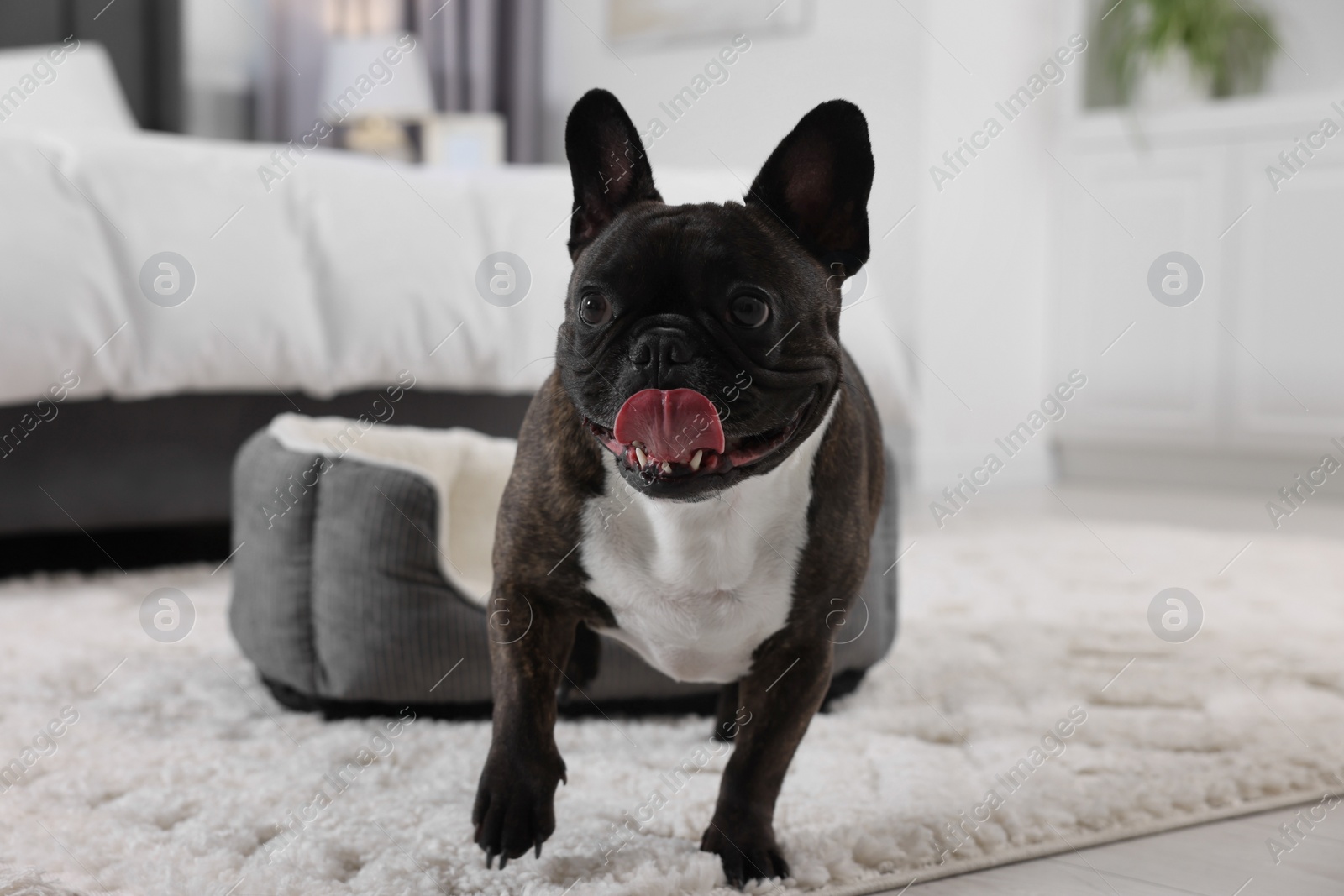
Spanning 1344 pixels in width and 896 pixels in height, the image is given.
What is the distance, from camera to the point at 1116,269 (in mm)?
4516

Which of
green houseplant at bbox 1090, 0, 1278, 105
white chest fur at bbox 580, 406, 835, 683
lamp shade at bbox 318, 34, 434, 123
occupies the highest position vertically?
green houseplant at bbox 1090, 0, 1278, 105

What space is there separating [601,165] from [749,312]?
0.18 meters

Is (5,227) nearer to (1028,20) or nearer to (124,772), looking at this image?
(124,772)

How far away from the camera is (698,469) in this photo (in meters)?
0.78

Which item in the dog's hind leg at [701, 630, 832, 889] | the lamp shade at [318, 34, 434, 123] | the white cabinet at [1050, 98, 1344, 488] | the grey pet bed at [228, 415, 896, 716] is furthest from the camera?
the lamp shade at [318, 34, 434, 123]

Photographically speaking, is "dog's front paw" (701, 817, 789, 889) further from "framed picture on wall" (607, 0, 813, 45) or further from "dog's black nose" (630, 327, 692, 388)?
"framed picture on wall" (607, 0, 813, 45)

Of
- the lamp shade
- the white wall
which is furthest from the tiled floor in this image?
the lamp shade

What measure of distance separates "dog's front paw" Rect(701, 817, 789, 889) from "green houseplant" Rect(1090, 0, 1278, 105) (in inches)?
163

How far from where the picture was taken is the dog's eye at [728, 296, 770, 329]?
823 millimetres

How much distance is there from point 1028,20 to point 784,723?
13.6 feet

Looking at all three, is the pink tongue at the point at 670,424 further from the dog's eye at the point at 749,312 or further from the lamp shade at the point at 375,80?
the lamp shade at the point at 375,80

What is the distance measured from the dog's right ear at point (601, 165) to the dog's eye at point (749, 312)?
0.14 metres

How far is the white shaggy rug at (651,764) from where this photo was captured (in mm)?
1088

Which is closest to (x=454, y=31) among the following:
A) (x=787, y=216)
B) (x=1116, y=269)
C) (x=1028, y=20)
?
(x=1028, y=20)
